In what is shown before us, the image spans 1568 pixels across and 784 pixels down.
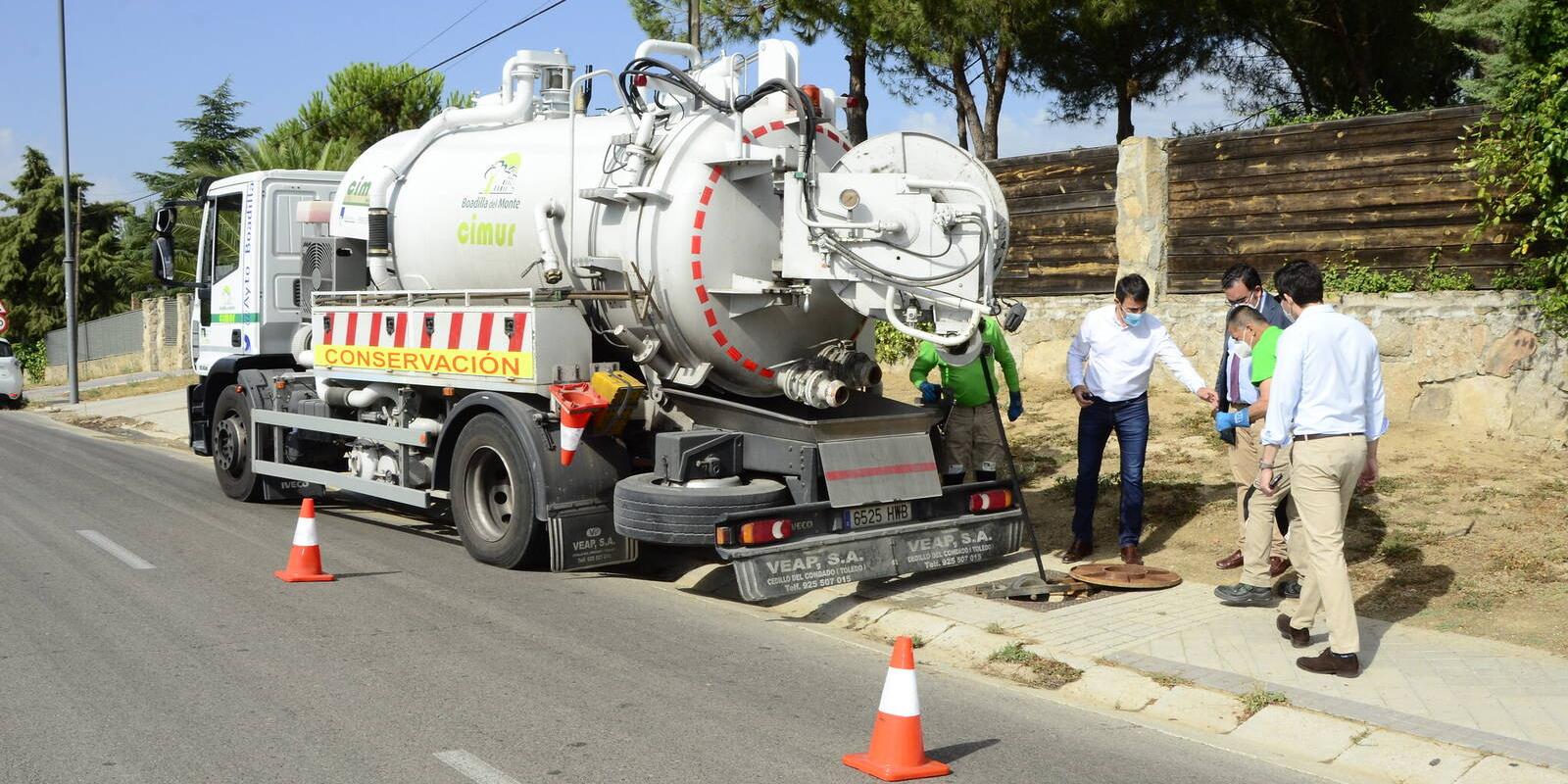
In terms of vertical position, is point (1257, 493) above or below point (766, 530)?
above

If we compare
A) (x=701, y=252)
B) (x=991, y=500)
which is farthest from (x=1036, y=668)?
(x=701, y=252)

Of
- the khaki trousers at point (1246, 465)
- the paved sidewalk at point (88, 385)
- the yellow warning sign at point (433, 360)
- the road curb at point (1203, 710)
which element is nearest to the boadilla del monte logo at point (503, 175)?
the yellow warning sign at point (433, 360)

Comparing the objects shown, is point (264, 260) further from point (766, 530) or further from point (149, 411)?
point (149, 411)

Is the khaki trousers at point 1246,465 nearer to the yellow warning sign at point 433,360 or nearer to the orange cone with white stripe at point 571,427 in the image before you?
the orange cone with white stripe at point 571,427

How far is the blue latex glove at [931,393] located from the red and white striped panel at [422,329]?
2723 millimetres

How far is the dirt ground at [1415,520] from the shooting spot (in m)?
7.42

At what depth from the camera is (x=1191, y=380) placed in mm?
8680

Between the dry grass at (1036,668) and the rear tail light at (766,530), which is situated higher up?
the rear tail light at (766,530)

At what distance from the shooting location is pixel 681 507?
7.88 metres

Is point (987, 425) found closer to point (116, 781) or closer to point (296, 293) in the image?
point (116, 781)

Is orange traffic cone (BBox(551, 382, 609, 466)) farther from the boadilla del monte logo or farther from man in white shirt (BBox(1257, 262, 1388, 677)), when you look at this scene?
man in white shirt (BBox(1257, 262, 1388, 677))

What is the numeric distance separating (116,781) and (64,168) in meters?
29.7

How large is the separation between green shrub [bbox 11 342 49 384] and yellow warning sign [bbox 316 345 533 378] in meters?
39.3

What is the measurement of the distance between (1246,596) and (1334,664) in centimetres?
138
